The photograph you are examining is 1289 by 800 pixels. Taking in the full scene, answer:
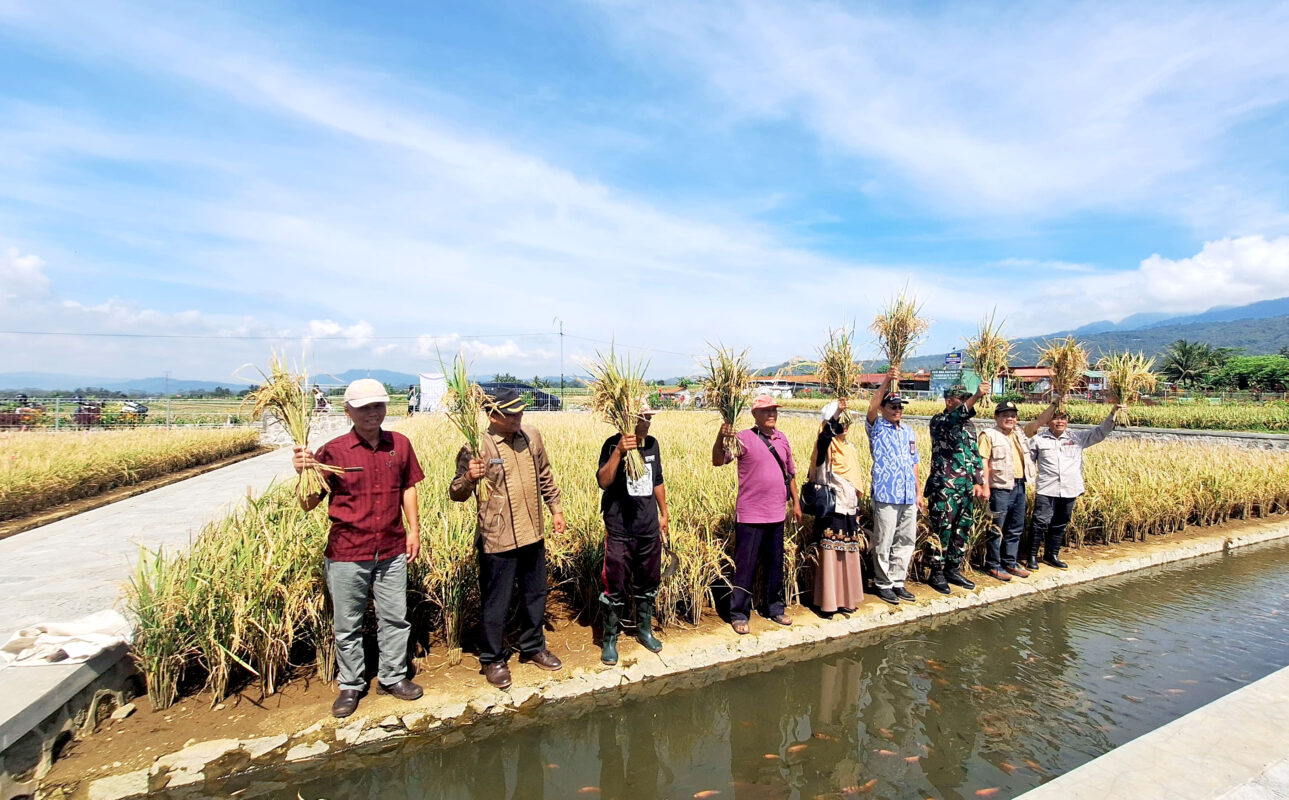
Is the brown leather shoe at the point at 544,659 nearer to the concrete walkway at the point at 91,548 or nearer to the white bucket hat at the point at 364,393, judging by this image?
the white bucket hat at the point at 364,393

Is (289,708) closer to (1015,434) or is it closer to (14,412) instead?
(1015,434)

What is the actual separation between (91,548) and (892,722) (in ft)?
23.2

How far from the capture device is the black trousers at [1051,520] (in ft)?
18.9

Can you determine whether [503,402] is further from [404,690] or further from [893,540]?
[893,540]

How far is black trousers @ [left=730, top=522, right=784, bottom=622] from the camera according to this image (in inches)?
164

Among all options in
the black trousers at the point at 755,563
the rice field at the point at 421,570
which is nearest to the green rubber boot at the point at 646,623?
the rice field at the point at 421,570

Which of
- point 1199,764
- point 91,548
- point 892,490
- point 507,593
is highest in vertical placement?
point 892,490

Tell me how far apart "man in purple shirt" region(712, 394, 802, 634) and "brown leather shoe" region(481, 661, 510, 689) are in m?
1.74

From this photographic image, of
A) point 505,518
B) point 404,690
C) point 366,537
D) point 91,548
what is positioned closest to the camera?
point 366,537

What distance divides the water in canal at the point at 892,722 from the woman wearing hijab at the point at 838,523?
1.30 ft

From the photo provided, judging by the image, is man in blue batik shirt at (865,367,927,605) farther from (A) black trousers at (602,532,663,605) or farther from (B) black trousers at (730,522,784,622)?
A: (A) black trousers at (602,532,663,605)

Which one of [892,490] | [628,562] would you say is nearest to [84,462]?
[628,562]

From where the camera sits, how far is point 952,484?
5.09 m

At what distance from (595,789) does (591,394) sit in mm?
2215
